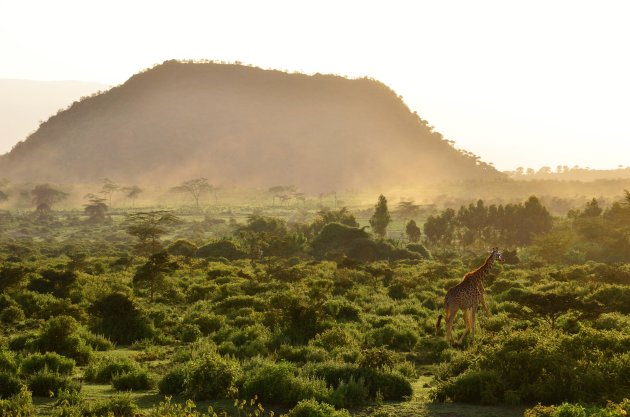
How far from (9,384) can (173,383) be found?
3.89 metres

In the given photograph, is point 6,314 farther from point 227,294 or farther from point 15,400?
point 15,400

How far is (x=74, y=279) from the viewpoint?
34281 millimetres

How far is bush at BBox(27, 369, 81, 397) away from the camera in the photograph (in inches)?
551

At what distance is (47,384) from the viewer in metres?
14.1

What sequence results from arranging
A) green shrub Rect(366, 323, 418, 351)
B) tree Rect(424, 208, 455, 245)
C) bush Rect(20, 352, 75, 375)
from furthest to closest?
tree Rect(424, 208, 455, 245)
green shrub Rect(366, 323, 418, 351)
bush Rect(20, 352, 75, 375)

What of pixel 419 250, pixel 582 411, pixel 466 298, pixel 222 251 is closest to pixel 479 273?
pixel 466 298

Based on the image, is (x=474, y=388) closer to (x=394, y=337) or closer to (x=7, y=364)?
(x=394, y=337)

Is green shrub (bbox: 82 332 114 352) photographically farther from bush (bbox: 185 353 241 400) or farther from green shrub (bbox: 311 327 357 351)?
bush (bbox: 185 353 241 400)

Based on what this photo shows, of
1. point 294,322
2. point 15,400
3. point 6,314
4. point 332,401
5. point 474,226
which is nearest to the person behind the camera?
point 15,400

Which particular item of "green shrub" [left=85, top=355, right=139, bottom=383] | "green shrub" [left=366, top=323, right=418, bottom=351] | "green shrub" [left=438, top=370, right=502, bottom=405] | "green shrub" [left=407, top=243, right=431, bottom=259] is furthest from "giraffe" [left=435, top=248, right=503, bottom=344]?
"green shrub" [left=407, top=243, right=431, bottom=259]

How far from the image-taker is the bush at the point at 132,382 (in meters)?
15.1

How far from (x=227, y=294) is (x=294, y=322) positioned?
10683mm

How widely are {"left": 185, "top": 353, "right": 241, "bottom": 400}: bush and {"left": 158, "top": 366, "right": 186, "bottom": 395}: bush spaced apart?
414 millimetres

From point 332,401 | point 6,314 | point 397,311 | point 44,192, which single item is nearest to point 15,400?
point 332,401
